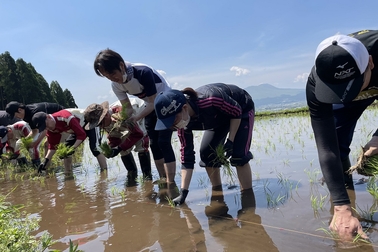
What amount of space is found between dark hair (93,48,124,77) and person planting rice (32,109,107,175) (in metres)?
1.97

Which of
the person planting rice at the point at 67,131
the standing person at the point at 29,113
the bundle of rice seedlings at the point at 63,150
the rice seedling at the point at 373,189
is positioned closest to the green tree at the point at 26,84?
the standing person at the point at 29,113

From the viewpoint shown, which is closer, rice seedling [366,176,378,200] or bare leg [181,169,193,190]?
rice seedling [366,176,378,200]

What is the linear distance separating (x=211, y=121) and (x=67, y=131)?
3.27 m

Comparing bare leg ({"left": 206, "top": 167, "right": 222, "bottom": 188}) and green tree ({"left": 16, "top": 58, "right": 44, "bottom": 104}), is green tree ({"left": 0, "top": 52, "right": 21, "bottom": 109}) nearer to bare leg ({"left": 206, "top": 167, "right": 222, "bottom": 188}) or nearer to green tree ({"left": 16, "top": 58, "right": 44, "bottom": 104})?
green tree ({"left": 16, "top": 58, "right": 44, "bottom": 104})

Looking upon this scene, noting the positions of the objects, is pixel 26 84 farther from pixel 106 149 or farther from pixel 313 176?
pixel 313 176

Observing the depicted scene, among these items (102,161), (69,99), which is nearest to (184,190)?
(102,161)

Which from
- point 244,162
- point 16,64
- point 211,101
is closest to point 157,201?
point 244,162

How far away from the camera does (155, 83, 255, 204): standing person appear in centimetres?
250

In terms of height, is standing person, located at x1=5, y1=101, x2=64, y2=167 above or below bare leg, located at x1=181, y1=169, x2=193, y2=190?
above

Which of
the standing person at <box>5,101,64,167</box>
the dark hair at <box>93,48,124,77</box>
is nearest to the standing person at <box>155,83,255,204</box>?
the dark hair at <box>93,48,124,77</box>

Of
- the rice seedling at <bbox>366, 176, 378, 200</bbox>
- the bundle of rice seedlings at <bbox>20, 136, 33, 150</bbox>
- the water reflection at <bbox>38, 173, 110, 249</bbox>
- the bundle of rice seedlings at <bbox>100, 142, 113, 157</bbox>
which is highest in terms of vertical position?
the bundle of rice seedlings at <bbox>20, 136, 33, 150</bbox>

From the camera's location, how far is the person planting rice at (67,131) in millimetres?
4969

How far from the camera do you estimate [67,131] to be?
205 inches

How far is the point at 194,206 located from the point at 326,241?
4.20 feet
